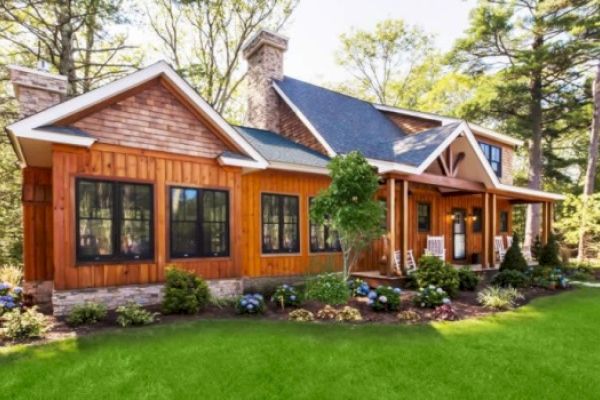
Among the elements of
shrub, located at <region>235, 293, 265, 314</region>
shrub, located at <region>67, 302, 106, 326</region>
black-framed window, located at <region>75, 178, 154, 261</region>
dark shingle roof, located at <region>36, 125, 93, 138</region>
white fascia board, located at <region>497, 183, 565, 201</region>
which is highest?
dark shingle roof, located at <region>36, 125, 93, 138</region>

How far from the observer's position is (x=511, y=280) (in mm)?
10367

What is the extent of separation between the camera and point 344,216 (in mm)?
7883

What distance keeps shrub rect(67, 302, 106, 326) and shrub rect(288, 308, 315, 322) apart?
3.19 m

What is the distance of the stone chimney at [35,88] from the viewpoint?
7449 millimetres

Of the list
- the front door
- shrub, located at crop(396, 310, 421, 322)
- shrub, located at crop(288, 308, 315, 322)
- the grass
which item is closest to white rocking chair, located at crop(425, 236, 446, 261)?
the front door

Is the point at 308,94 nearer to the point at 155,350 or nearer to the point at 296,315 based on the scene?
the point at 296,315

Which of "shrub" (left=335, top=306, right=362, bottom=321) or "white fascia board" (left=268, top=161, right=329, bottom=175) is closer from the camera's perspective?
"shrub" (left=335, top=306, right=362, bottom=321)

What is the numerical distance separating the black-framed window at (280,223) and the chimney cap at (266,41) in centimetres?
659

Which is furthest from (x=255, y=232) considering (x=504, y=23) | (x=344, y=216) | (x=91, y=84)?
(x=504, y=23)

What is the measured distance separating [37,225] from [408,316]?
321 inches

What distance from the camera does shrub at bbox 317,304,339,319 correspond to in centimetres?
682

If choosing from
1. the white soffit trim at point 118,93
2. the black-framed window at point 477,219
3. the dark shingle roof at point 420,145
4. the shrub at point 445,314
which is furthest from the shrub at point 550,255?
the white soffit trim at point 118,93

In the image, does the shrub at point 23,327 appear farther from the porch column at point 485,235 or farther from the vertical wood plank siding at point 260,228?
the porch column at point 485,235

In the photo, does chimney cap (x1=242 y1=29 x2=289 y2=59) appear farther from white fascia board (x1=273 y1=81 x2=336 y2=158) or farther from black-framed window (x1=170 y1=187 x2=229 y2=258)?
black-framed window (x1=170 y1=187 x2=229 y2=258)
